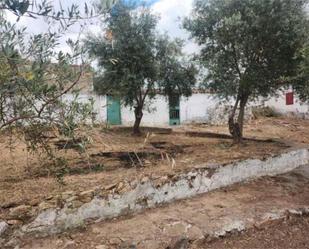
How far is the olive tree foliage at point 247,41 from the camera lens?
905 cm

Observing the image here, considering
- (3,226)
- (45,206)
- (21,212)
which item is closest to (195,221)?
(45,206)

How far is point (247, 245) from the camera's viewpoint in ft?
18.6

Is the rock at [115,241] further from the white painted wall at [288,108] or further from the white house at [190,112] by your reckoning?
the white painted wall at [288,108]

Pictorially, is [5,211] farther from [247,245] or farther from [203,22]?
[203,22]

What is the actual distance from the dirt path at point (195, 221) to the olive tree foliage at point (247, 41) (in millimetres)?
2851

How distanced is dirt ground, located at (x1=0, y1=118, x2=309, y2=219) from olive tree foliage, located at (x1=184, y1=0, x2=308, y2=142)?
1.60 m

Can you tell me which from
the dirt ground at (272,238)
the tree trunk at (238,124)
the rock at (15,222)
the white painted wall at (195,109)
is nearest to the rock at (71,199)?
the rock at (15,222)

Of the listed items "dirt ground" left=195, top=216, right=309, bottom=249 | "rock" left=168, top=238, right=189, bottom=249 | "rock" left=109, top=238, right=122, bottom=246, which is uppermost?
"rock" left=109, top=238, right=122, bottom=246

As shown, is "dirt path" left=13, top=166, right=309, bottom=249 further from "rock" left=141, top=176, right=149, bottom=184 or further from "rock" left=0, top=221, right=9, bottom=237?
"rock" left=141, top=176, right=149, bottom=184

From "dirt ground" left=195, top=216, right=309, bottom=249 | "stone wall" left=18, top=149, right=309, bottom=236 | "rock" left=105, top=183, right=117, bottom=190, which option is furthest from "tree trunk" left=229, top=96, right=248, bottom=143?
"rock" left=105, top=183, right=117, bottom=190

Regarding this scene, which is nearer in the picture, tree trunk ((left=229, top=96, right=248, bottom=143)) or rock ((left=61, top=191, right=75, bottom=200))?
rock ((left=61, top=191, right=75, bottom=200))

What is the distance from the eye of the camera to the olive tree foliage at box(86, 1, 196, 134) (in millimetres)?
12453

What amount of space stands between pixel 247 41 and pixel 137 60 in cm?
441

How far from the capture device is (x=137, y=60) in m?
13.0
